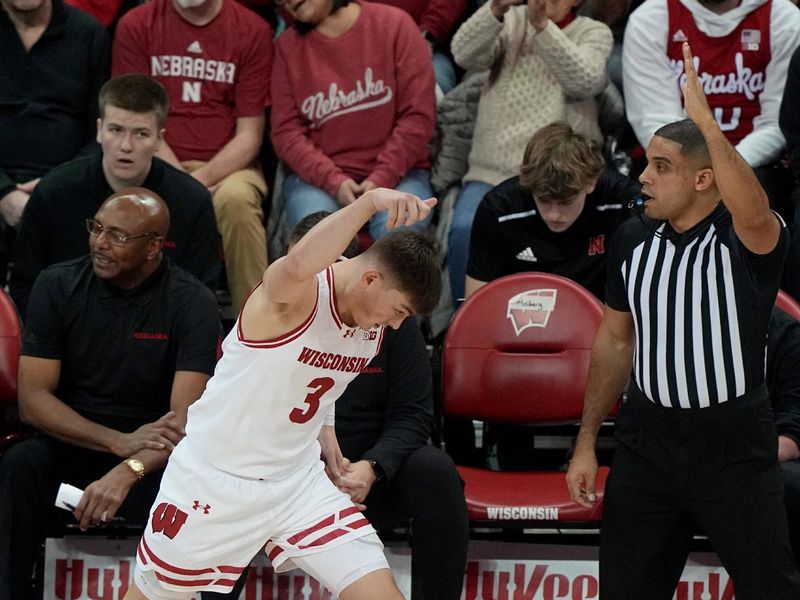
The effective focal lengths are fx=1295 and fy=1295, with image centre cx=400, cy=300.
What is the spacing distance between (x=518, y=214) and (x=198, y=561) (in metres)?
2.31

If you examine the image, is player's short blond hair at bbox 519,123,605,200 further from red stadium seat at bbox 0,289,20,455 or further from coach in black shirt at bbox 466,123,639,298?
red stadium seat at bbox 0,289,20,455

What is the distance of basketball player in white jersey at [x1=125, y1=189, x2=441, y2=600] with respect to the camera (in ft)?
11.4

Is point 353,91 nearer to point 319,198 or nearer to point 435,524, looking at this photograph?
point 319,198

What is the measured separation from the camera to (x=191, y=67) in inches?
243

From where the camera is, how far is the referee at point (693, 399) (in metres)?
3.68

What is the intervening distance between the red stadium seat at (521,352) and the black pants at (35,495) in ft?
4.01

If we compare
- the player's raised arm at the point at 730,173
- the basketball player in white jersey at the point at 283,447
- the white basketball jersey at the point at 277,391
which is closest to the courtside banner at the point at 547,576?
the basketball player in white jersey at the point at 283,447

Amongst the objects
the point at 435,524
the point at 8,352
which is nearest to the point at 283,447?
the point at 435,524

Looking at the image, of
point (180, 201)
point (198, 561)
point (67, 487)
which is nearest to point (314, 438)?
point (198, 561)

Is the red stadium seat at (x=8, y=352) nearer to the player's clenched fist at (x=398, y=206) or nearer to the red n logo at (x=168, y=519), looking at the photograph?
the red n logo at (x=168, y=519)

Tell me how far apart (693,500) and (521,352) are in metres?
1.37

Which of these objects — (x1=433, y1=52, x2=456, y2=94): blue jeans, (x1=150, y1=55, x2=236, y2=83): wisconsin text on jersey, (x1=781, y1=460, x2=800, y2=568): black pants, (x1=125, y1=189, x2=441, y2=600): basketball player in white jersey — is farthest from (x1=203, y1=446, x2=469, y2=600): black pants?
(x1=433, y1=52, x2=456, y2=94): blue jeans

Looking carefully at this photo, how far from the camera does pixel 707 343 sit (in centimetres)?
377

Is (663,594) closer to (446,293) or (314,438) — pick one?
(314,438)
